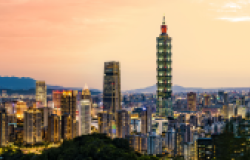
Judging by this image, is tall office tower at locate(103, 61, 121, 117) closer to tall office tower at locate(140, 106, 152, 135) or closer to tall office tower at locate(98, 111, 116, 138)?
tall office tower at locate(140, 106, 152, 135)

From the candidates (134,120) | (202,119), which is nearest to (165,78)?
(202,119)

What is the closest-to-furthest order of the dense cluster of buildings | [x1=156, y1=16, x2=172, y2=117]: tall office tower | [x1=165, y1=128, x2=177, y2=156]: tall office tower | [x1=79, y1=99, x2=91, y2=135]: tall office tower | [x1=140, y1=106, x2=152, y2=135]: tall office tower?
the dense cluster of buildings, [x1=165, y1=128, x2=177, y2=156]: tall office tower, [x1=79, y1=99, x2=91, y2=135]: tall office tower, [x1=140, y1=106, x2=152, y2=135]: tall office tower, [x1=156, y1=16, x2=172, y2=117]: tall office tower

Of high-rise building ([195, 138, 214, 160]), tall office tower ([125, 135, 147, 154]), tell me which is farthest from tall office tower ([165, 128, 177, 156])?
high-rise building ([195, 138, 214, 160])

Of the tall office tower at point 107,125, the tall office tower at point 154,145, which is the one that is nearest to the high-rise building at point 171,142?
the tall office tower at point 154,145

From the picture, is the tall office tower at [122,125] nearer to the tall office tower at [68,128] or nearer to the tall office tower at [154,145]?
the tall office tower at [68,128]

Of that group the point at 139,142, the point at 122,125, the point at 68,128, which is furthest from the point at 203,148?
the point at 68,128

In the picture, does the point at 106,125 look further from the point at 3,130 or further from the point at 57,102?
the point at 57,102
